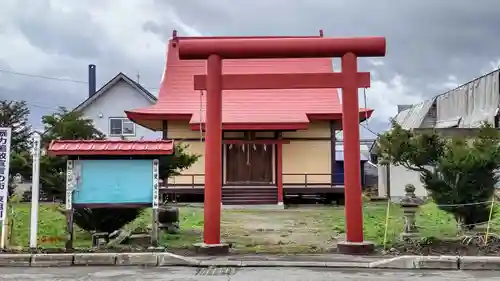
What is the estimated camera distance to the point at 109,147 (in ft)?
36.2

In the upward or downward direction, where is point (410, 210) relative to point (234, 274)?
upward

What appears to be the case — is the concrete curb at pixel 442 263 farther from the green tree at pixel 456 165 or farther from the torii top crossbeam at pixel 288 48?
the torii top crossbeam at pixel 288 48

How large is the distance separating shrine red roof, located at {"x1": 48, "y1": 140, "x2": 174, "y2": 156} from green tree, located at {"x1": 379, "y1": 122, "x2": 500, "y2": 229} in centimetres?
511

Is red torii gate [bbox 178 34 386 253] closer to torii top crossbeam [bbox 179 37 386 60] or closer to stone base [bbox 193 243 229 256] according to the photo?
torii top crossbeam [bbox 179 37 386 60]

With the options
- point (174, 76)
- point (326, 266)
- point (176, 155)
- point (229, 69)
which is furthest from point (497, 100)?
point (326, 266)

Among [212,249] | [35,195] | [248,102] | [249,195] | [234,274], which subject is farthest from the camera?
[248,102]

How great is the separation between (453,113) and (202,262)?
30.7m

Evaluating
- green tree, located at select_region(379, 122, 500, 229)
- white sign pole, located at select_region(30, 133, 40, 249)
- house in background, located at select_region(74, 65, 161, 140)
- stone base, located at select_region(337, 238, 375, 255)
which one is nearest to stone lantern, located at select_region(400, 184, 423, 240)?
green tree, located at select_region(379, 122, 500, 229)

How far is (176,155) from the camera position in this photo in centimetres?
1377

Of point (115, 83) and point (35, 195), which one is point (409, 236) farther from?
point (115, 83)

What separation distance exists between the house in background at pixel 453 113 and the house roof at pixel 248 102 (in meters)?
3.60

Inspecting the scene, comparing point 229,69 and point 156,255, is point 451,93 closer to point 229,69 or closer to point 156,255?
point 229,69

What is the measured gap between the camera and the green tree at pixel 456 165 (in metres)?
12.4

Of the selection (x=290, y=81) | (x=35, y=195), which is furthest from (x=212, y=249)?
(x=290, y=81)
